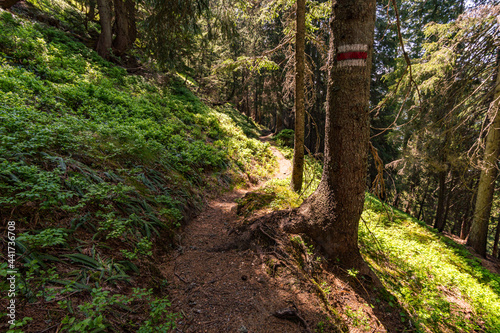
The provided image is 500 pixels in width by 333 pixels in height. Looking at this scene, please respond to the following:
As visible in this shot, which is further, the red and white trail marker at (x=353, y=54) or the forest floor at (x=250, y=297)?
the red and white trail marker at (x=353, y=54)

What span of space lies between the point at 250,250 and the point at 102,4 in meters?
13.8

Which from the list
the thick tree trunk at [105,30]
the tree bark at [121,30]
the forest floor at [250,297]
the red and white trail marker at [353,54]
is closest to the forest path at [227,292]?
the forest floor at [250,297]

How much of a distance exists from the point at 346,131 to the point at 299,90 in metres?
3.73

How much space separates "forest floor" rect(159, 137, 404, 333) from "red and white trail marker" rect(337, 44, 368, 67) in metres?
2.97

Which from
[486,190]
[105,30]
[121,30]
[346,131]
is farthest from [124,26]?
[486,190]

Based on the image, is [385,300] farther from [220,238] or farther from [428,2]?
[428,2]

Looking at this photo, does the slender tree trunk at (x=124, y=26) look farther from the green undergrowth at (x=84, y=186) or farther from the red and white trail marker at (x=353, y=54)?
the red and white trail marker at (x=353, y=54)

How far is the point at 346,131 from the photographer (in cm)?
277

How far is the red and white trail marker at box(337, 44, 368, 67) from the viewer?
2598 mm

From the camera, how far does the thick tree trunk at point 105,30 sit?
1033 centimetres

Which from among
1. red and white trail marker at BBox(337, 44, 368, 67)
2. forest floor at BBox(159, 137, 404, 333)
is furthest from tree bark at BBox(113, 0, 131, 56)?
red and white trail marker at BBox(337, 44, 368, 67)

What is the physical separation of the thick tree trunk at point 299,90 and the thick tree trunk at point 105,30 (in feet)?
33.9

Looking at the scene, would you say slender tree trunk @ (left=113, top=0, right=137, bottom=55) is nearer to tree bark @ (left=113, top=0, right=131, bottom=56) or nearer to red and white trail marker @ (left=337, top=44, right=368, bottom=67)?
tree bark @ (left=113, top=0, right=131, bottom=56)

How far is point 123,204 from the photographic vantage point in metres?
3.86
